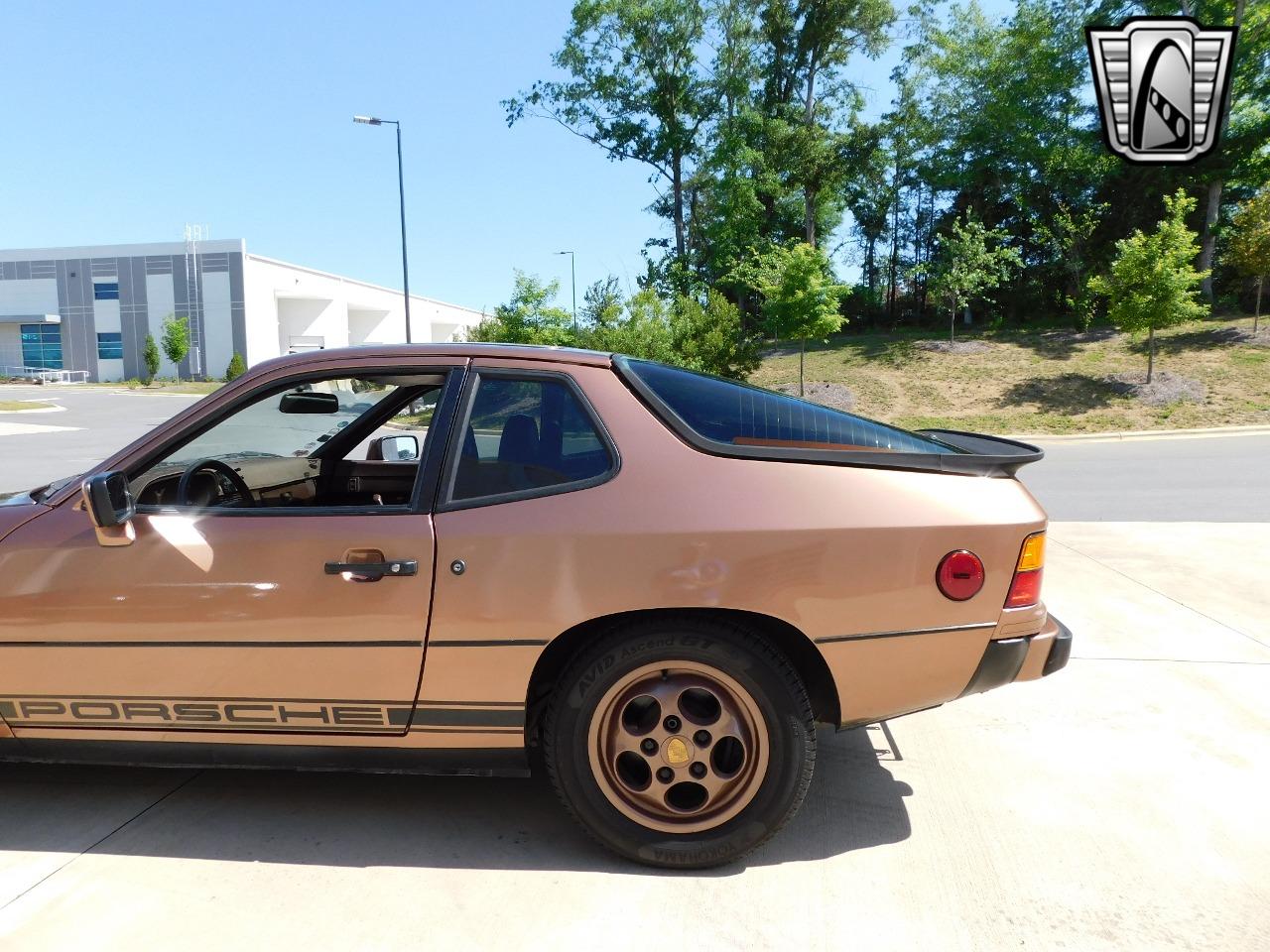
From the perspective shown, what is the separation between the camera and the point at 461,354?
2.80 m

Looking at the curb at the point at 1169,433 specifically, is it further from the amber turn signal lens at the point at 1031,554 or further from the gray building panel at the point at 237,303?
the gray building panel at the point at 237,303

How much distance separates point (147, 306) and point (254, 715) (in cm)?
6677

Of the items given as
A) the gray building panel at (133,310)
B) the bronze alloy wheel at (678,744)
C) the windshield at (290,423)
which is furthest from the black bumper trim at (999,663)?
the gray building panel at (133,310)

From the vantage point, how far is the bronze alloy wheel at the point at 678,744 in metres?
2.54

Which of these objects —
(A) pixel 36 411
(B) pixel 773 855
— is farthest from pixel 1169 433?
(A) pixel 36 411

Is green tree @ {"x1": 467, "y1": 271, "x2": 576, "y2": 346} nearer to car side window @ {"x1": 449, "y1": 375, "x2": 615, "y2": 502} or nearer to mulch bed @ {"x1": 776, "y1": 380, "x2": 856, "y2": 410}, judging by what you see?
mulch bed @ {"x1": 776, "y1": 380, "x2": 856, "y2": 410}

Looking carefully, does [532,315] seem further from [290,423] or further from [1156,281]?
[290,423]

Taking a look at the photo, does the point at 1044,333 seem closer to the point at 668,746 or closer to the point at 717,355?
the point at 717,355

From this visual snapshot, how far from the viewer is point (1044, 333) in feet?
99.6

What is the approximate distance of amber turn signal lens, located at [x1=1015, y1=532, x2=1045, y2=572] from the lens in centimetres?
258

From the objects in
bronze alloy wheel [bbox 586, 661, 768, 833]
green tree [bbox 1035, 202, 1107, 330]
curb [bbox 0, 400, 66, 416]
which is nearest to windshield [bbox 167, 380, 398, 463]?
bronze alloy wheel [bbox 586, 661, 768, 833]

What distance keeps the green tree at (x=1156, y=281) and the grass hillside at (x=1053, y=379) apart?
1713 millimetres

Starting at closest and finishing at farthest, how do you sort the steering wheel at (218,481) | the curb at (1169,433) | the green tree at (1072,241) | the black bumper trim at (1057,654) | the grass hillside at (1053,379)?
the black bumper trim at (1057,654), the steering wheel at (218,481), the curb at (1169,433), the grass hillside at (1053,379), the green tree at (1072,241)

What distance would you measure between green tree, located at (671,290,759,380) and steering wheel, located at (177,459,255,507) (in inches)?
776
